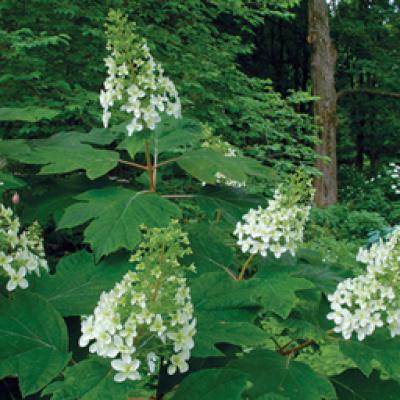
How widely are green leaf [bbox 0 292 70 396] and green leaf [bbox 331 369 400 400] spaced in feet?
2.22

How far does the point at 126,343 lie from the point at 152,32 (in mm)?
5644

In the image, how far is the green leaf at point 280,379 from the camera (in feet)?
3.57

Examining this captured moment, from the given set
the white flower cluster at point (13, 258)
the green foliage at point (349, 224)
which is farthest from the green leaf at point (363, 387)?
the green foliage at point (349, 224)

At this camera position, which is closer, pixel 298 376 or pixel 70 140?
pixel 298 376

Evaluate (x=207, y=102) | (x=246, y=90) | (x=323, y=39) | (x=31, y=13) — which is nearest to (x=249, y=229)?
(x=31, y=13)

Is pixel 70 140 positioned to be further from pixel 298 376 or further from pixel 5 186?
pixel 298 376

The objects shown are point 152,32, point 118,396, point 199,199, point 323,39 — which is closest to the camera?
point 118,396

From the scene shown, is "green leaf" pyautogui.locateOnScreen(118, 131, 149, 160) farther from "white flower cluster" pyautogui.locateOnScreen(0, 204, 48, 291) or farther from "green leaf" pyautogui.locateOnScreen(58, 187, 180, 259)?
"white flower cluster" pyautogui.locateOnScreen(0, 204, 48, 291)

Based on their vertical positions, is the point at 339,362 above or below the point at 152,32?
below

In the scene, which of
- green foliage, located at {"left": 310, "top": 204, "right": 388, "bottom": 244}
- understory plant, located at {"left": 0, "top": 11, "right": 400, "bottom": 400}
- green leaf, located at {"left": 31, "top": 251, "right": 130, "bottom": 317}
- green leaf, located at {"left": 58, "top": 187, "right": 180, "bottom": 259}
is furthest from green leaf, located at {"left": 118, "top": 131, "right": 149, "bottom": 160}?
green foliage, located at {"left": 310, "top": 204, "right": 388, "bottom": 244}

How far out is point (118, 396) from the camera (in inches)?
34.3

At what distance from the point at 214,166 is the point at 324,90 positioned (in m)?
11.2

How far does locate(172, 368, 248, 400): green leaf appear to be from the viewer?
89 cm

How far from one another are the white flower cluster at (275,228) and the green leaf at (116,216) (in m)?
0.22
